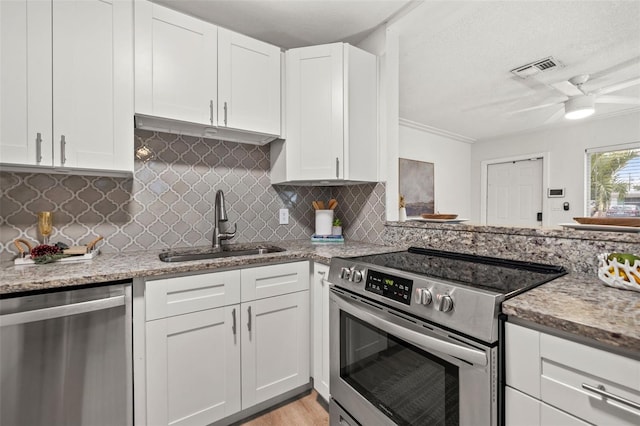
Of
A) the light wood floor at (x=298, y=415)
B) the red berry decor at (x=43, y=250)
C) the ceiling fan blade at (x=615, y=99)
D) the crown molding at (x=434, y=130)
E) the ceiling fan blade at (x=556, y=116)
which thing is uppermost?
the crown molding at (x=434, y=130)

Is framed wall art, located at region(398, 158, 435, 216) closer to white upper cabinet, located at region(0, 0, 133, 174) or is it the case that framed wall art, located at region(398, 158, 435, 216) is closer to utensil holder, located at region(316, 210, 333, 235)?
utensil holder, located at region(316, 210, 333, 235)

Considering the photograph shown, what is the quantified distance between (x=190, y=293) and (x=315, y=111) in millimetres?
1399

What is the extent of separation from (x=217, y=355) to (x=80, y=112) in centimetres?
140

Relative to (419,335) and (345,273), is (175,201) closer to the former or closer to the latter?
(345,273)

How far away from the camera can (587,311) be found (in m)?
0.80

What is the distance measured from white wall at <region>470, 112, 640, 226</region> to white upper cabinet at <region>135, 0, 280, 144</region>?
4485 millimetres

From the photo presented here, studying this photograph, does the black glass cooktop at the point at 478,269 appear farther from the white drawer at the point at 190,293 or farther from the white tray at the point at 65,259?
the white tray at the point at 65,259

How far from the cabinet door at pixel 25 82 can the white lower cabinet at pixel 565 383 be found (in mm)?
2052

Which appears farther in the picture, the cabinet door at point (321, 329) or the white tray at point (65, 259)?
the cabinet door at point (321, 329)

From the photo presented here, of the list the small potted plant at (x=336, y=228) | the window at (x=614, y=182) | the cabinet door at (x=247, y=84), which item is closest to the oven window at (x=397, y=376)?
the small potted plant at (x=336, y=228)

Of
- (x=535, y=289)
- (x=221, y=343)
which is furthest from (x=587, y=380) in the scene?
(x=221, y=343)

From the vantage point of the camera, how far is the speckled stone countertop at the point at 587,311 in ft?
2.20

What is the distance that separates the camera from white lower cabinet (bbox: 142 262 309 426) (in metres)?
1.36

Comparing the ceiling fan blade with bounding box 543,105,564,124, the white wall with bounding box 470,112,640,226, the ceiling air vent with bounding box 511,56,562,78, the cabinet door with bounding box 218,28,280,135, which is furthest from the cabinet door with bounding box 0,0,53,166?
the white wall with bounding box 470,112,640,226
